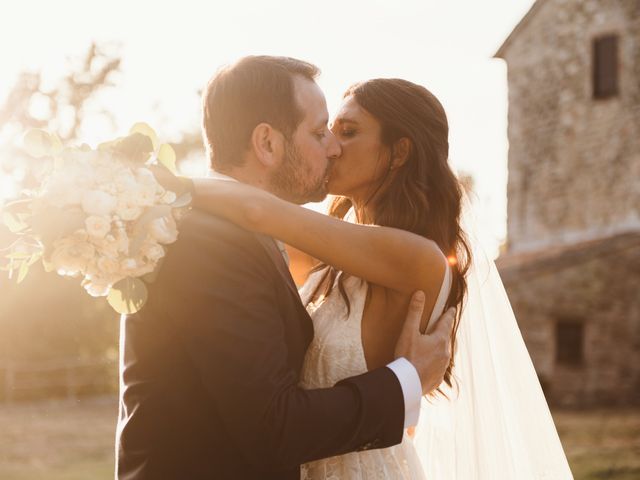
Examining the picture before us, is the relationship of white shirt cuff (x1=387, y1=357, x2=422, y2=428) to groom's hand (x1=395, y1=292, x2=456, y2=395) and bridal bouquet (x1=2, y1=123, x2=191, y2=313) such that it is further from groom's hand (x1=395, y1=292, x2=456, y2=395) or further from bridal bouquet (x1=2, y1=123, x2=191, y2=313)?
bridal bouquet (x1=2, y1=123, x2=191, y2=313)

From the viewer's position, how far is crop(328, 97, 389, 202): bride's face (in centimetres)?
398

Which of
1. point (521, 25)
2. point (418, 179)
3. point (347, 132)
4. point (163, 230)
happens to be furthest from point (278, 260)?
point (521, 25)

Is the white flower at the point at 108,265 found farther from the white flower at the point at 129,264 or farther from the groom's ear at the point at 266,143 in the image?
the groom's ear at the point at 266,143

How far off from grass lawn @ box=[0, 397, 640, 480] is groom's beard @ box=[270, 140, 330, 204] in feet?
37.2

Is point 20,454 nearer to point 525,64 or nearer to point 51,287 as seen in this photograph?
point 51,287

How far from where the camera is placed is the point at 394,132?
3.95 metres

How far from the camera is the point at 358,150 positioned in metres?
3.99

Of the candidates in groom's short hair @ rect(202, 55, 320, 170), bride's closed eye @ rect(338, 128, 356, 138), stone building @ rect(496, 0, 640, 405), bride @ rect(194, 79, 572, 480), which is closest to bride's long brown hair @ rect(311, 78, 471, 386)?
bride @ rect(194, 79, 572, 480)

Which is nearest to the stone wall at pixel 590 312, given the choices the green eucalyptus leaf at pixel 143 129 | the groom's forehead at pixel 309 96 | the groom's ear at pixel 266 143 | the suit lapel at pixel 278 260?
the groom's forehead at pixel 309 96

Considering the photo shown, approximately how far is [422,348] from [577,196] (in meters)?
23.6

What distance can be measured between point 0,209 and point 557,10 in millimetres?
25713

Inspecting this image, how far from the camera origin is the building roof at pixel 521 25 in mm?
26891

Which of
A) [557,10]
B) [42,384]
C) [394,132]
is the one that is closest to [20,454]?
[42,384]

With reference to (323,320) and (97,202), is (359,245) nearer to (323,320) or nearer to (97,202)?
(323,320)
